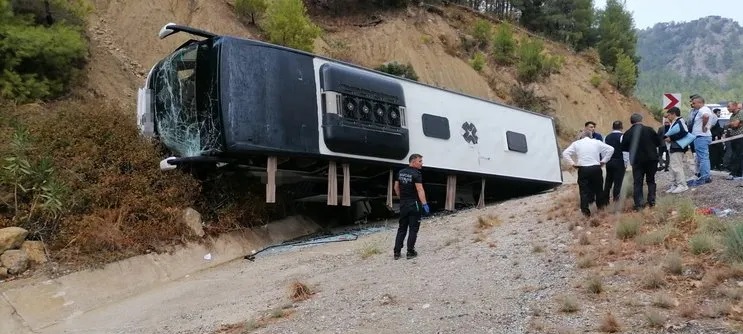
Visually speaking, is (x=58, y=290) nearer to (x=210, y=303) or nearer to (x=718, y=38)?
(x=210, y=303)

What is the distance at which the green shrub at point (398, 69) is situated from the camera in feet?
89.6

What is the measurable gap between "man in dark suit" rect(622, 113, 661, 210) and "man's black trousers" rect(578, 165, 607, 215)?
546 millimetres

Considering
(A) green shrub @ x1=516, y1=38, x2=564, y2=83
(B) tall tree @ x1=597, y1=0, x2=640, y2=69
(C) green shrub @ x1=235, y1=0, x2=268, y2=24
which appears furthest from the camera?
(B) tall tree @ x1=597, y1=0, x2=640, y2=69

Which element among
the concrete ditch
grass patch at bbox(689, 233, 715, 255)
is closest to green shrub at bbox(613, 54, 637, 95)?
the concrete ditch

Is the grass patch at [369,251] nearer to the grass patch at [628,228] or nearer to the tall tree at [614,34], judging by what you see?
the grass patch at [628,228]

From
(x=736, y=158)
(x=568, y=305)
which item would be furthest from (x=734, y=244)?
(x=736, y=158)

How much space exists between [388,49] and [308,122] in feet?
63.7

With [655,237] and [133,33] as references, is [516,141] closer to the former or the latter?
[655,237]

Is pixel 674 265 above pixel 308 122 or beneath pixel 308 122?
beneath

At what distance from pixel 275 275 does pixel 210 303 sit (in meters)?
1.37

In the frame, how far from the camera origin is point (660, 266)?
264 inches

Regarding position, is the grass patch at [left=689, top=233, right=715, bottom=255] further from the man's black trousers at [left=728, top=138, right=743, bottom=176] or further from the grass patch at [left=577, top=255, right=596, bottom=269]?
the man's black trousers at [left=728, top=138, right=743, bottom=176]

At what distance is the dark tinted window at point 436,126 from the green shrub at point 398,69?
13.7 m

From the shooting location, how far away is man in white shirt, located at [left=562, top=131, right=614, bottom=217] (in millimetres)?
9742
